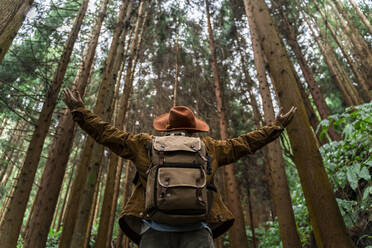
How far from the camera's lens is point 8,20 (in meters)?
3.48

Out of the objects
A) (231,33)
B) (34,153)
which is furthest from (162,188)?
(231,33)

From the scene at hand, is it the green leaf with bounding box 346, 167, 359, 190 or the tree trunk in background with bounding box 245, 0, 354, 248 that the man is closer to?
the tree trunk in background with bounding box 245, 0, 354, 248

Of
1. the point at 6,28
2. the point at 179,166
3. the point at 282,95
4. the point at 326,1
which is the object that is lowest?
the point at 179,166

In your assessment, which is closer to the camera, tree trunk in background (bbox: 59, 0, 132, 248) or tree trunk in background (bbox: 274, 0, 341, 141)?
tree trunk in background (bbox: 59, 0, 132, 248)

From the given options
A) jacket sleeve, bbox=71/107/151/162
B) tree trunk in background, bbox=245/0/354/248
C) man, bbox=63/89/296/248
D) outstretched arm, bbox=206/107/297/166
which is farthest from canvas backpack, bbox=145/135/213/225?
tree trunk in background, bbox=245/0/354/248

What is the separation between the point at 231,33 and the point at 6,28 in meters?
12.3

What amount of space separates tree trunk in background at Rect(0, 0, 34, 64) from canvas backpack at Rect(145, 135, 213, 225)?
298 cm

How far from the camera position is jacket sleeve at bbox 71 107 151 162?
2.27 m

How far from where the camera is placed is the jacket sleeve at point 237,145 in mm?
2391

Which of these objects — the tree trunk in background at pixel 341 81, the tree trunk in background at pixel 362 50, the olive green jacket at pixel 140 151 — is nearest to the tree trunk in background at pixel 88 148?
the olive green jacket at pixel 140 151

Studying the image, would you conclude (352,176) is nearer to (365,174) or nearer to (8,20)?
(365,174)

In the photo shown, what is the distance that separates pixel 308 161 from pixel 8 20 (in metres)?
4.44

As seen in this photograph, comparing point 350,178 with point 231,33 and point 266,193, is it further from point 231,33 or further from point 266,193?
point 266,193

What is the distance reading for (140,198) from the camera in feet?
7.04
